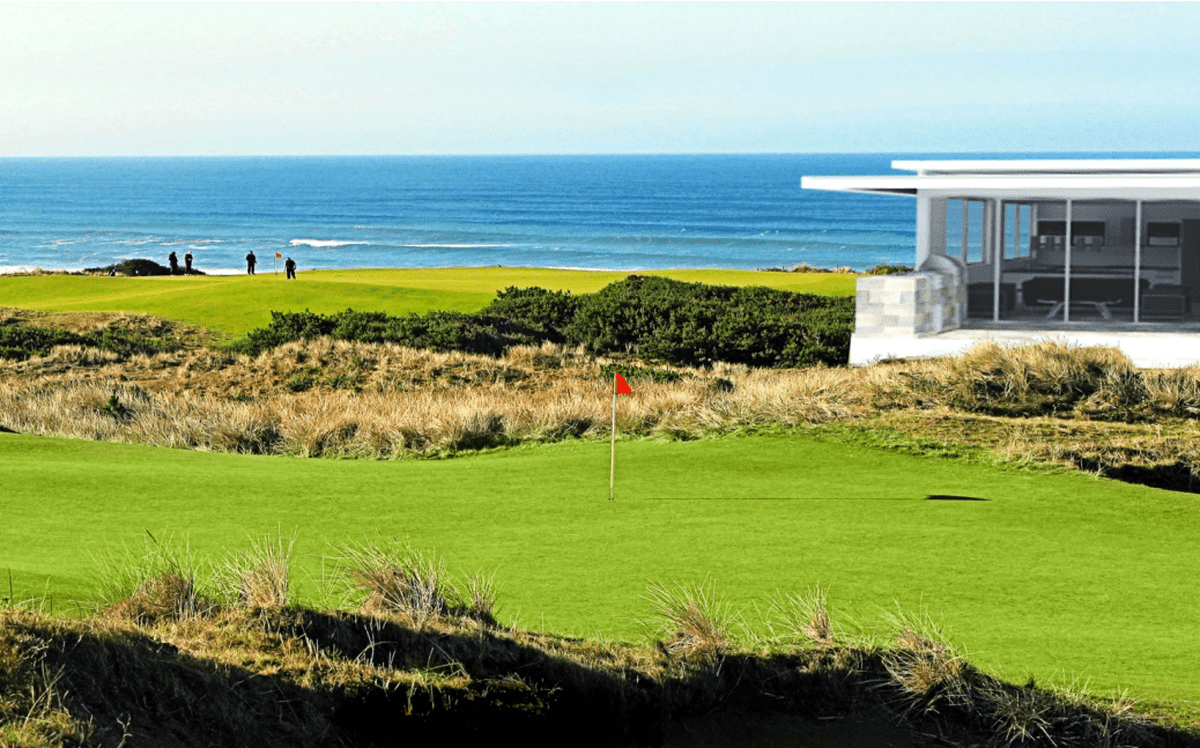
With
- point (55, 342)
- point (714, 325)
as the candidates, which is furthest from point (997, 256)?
point (55, 342)

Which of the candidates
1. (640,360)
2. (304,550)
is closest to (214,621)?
(304,550)

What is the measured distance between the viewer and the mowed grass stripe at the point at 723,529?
6.33 m

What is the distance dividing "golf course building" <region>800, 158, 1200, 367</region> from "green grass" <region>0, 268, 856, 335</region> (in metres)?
15.5

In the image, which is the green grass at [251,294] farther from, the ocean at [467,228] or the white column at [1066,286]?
the ocean at [467,228]

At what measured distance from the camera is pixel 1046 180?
19094 mm

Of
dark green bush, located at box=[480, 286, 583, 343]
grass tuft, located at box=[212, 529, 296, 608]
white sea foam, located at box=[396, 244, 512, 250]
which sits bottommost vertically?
grass tuft, located at box=[212, 529, 296, 608]

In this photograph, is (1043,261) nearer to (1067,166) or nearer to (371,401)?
(1067,166)

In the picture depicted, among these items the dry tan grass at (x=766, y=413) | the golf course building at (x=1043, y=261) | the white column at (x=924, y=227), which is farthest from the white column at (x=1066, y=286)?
the dry tan grass at (x=766, y=413)

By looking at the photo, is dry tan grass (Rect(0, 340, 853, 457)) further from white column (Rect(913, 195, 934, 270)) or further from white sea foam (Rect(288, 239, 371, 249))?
white sea foam (Rect(288, 239, 371, 249))

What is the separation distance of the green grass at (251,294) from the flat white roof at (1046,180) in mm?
15737

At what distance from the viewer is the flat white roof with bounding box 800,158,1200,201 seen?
1883 centimetres

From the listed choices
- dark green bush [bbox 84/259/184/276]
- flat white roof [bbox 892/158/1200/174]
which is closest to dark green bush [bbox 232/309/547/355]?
flat white roof [bbox 892/158/1200/174]

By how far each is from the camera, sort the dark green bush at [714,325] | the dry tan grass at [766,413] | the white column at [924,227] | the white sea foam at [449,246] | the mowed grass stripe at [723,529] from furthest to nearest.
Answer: the white sea foam at [449,246], the dark green bush at [714,325], the white column at [924,227], the dry tan grass at [766,413], the mowed grass stripe at [723,529]

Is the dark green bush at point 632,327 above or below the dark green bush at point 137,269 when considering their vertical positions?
below
